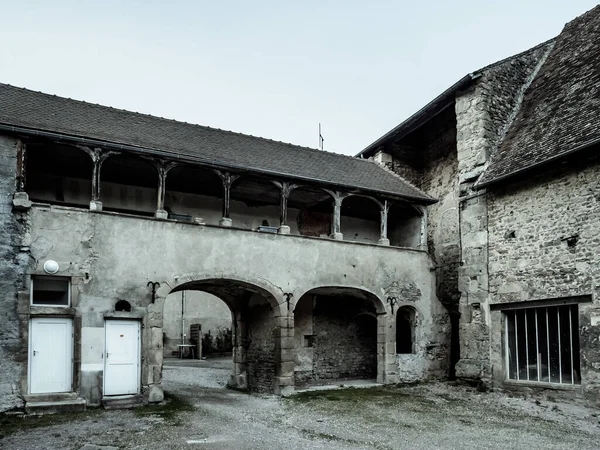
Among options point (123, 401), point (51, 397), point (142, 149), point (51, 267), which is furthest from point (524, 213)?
point (51, 397)

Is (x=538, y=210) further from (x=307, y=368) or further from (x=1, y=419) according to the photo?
(x=1, y=419)

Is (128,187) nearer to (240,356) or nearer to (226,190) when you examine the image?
(226,190)

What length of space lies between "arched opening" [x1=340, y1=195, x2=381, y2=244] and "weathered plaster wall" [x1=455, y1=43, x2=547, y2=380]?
2.72 metres

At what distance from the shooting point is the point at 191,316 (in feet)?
75.9

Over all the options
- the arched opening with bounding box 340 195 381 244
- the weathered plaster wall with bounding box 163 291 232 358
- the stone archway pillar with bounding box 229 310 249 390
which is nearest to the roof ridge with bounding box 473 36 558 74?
the arched opening with bounding box 340 195 381 244

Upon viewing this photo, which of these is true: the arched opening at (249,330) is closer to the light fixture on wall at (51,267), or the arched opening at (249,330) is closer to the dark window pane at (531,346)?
the light fixture on wall at (51,267)

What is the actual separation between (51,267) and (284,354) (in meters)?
5.25

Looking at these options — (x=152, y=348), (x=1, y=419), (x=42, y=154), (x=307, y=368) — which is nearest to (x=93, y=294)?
(x=152, y=348)

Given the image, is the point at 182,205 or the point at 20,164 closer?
the point at 20,164

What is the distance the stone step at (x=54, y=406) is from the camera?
990 centimetres

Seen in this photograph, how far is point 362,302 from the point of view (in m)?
15.7

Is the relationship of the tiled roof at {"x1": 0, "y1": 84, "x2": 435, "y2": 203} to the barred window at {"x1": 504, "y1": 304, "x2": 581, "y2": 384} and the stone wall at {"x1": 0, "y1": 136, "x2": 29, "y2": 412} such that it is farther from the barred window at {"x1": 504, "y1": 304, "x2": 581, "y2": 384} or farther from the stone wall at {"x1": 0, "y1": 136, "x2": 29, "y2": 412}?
the barred window at {"x1": 504, "y1": 304, "x2": 581, "y2": 384}

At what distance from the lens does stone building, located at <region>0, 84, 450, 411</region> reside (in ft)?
34.6

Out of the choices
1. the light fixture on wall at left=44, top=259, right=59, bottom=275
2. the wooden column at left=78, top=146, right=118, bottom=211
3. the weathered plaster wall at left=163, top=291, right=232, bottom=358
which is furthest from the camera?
the weathered plaster wall at left=163, top=291, right=232, bottom=358
